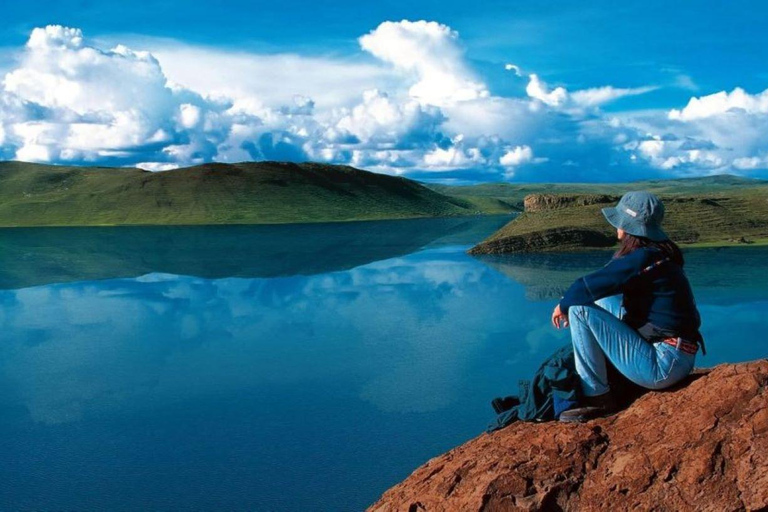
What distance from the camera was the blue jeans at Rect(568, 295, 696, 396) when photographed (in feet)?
21.5

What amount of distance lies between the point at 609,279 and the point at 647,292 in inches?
18.8

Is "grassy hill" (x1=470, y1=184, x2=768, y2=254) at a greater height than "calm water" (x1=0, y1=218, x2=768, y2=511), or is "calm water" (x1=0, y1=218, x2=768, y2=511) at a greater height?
"grassy hill" (x1=470, y1=184, x2=768, y2=254)

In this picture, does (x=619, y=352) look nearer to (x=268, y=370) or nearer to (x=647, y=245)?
(x=647, y=245)

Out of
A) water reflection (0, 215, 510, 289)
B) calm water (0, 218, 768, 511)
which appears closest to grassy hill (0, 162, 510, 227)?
water reflection (0, 215, 510, 289)

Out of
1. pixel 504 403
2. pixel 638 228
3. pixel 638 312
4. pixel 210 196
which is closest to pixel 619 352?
pixel 638 312

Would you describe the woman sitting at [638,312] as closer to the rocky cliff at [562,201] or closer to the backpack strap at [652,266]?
the backpack strap at [652,266]

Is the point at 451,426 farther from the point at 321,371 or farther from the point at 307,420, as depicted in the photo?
the point at 321,371

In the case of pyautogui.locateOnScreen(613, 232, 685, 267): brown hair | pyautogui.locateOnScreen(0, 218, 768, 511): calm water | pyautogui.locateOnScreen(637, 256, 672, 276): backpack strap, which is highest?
pyautogui.locateOnScreen(613, 232, 685, 267): brown hair

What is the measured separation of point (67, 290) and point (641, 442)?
1503 inches

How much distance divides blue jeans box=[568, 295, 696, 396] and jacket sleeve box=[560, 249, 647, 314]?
124 millimetres

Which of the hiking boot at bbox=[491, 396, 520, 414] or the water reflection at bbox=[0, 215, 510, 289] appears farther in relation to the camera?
the water reflection at bbox=[0, 215, 510, 289]

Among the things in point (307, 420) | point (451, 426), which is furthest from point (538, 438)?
point (307, 420)

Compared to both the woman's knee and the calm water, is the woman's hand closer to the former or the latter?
the woman's knee

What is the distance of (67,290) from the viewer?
1535 inches
